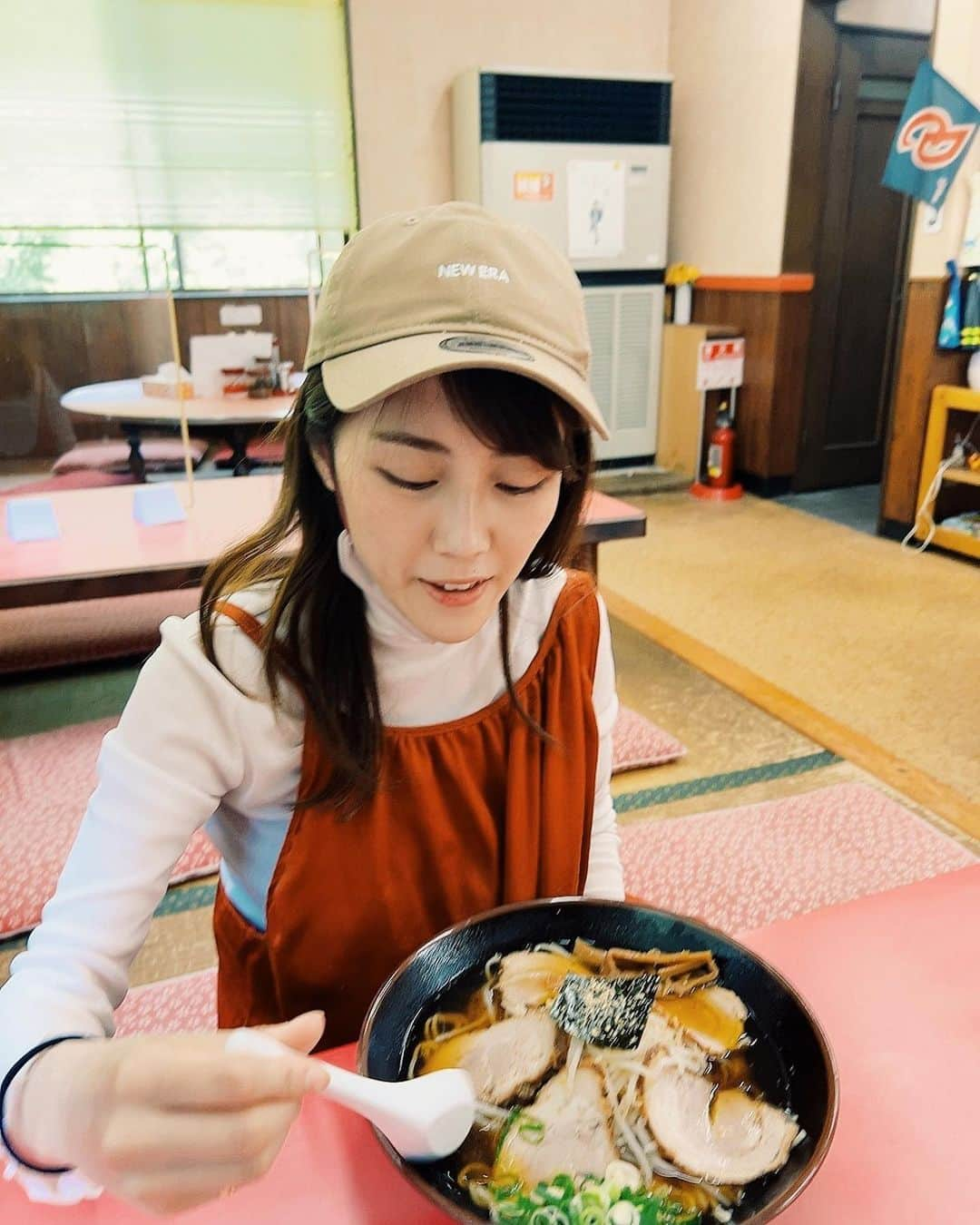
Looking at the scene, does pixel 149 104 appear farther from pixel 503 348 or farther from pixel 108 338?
pixel 503 348

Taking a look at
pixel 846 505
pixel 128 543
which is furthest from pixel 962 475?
pixel 128 543

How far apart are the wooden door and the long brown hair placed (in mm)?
4306

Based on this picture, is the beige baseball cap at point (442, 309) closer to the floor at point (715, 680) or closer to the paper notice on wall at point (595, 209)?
the floor at point (715, 680)

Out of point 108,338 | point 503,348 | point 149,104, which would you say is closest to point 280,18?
point 149,104

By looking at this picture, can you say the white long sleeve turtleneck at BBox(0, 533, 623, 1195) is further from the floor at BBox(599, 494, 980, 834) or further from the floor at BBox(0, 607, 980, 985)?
the floor at BBox(599, 494, 980, 834)

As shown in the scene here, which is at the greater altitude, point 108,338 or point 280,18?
point 280,18

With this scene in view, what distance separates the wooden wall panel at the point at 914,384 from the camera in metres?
3.76

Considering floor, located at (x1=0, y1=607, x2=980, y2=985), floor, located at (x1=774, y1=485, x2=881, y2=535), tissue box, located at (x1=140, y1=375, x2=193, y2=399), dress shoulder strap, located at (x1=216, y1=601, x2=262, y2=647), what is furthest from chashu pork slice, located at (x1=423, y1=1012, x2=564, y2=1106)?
floor, located at (x1=774, y1=485, x2=881, y2=535)

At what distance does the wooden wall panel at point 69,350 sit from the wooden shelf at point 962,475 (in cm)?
329

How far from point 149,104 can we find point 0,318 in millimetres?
1224

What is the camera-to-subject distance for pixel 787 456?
4.78m

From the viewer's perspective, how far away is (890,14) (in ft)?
14.4

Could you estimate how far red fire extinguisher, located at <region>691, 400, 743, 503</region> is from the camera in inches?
189

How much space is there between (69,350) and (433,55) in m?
2.31
